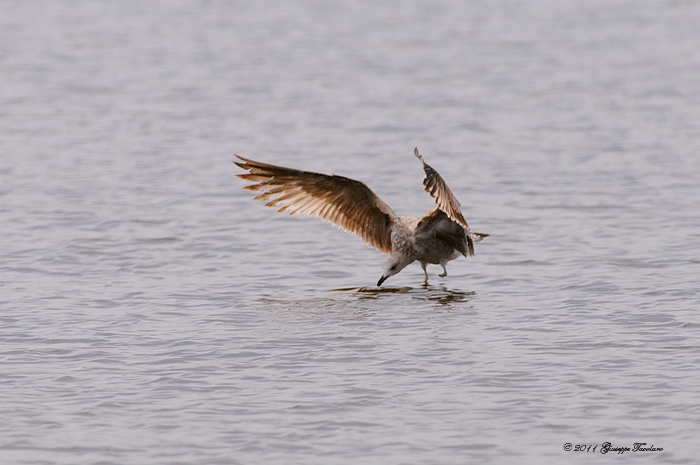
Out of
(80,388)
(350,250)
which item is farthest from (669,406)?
(350,250)

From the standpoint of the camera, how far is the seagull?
34.7 feet

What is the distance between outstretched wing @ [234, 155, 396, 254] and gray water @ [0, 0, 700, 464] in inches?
20.9

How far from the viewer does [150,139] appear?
62.0 feet

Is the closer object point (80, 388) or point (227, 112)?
point (80, 388)

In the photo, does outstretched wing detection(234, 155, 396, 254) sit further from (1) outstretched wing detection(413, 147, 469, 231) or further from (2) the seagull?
(1) outstretched wing detection(413, 147, 469, 231)

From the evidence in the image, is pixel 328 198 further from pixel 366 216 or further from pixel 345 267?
pixel 345 267

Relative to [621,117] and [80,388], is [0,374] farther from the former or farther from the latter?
[621,117]

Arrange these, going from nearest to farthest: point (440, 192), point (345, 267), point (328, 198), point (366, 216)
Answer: point (440, 192), point (328, 198), point (366, 216), point (345, 267)

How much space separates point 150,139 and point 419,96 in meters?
6.25

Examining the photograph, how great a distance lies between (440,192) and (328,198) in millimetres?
1711

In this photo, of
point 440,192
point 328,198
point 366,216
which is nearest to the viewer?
point 440,192

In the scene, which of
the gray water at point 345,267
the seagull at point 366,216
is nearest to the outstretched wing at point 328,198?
the seagull at point 366,216

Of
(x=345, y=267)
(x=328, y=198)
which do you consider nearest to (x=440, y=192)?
(x=328, y=198)

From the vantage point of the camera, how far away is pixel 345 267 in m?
11.7
